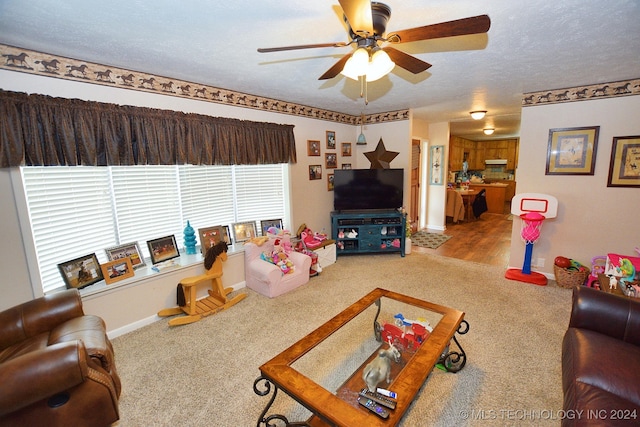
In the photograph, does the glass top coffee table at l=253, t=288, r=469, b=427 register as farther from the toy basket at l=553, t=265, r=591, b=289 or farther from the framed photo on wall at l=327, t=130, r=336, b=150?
the framed photo on wall at l=327, t=130, r=336, b=150

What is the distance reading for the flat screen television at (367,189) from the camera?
4.54m

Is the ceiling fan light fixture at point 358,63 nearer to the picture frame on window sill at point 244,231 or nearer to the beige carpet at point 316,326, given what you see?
the beige carpet at point 316,326

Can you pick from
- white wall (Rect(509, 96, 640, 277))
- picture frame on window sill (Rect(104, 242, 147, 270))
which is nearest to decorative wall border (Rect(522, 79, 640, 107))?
white wall (Rect(509, 96, 640, 277))

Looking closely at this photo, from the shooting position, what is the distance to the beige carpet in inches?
67.9

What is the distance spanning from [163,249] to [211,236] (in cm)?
51

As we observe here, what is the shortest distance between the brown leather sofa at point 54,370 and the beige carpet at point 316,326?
0.37m

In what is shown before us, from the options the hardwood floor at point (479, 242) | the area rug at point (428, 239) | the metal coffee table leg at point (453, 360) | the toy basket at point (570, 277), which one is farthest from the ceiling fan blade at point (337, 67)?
the area rug at point (428, 239)

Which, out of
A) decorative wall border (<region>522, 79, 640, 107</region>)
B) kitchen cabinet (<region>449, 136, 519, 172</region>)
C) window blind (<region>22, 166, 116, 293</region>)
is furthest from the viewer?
kitchen cabinet (<region>449, 136, 519, 172</region>)

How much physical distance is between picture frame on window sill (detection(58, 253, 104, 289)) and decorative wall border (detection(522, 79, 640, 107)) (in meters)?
5.10

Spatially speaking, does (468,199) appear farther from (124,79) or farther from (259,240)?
(124,79)

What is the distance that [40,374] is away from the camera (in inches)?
49.9

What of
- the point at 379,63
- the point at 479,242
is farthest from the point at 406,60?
the point at 479,242

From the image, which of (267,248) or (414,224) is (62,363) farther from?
(414,224)

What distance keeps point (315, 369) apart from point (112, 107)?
8.99 ft
